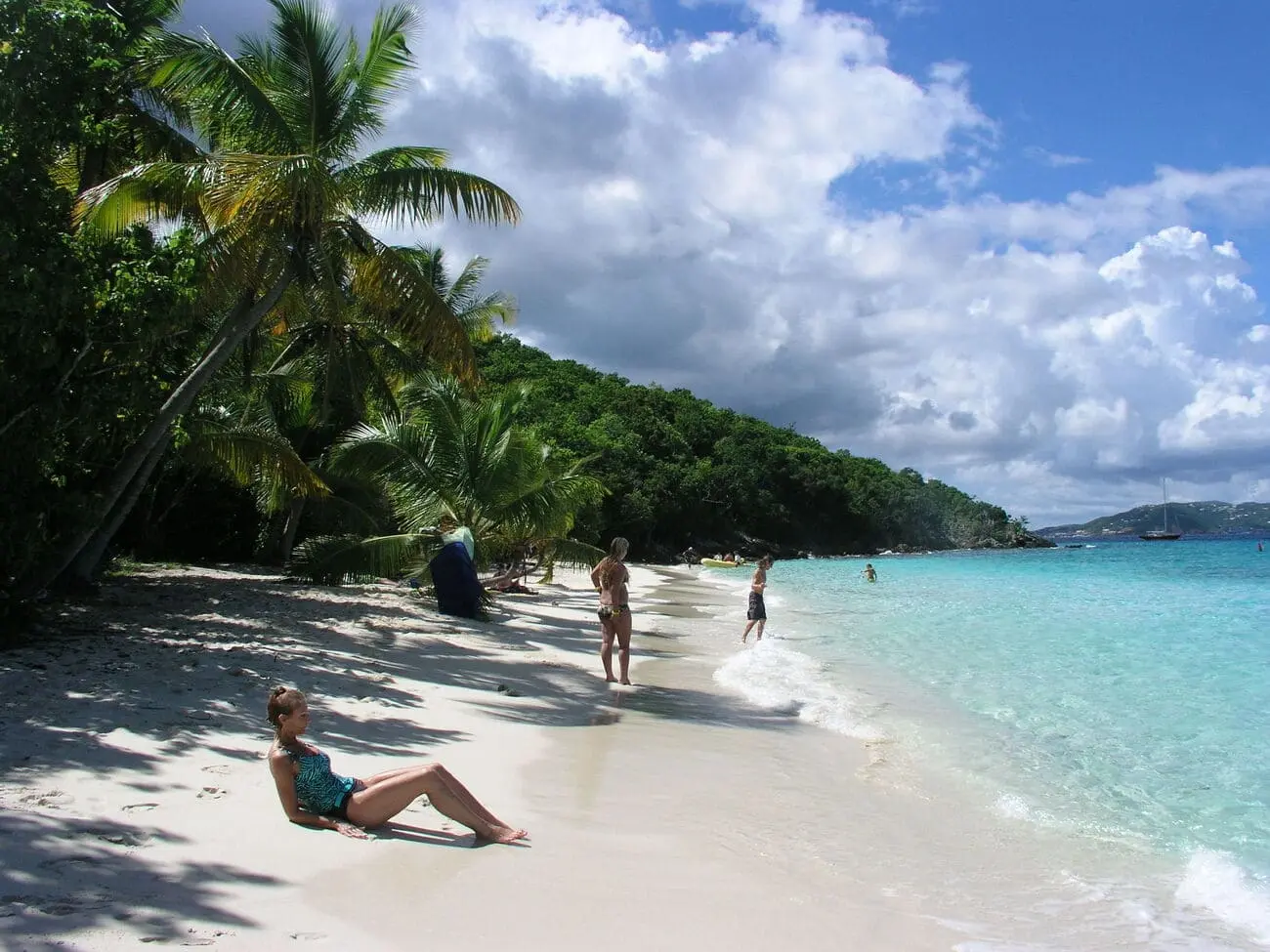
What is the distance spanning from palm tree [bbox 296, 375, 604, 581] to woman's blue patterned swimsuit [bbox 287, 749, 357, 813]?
1075cm

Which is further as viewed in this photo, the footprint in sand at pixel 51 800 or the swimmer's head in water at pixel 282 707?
the swimmer's head in water at pixel 282 707

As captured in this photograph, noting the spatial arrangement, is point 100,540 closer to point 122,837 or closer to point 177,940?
point 122,837

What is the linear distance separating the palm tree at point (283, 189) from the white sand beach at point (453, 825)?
366 centimetres

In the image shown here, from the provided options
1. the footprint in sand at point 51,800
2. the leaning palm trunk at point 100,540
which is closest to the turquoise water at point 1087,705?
the footprint in sand at point 51,800

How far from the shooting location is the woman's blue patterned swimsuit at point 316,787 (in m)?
4.09

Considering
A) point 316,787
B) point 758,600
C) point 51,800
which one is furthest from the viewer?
point 758,600

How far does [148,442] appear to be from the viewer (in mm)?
9484

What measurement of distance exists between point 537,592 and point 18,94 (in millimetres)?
15430

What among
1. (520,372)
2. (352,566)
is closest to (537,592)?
(352,566)

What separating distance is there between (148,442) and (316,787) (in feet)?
21.9

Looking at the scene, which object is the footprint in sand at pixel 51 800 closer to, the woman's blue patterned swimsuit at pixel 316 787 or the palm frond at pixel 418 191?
the woman's blue patterned swimsuit at pixel 316 787

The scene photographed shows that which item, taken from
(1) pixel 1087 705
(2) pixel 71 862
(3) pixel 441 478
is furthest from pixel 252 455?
(1) pixel 1087 705

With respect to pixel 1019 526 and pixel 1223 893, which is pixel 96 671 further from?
pixel 1019 526

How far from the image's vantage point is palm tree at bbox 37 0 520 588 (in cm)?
940
